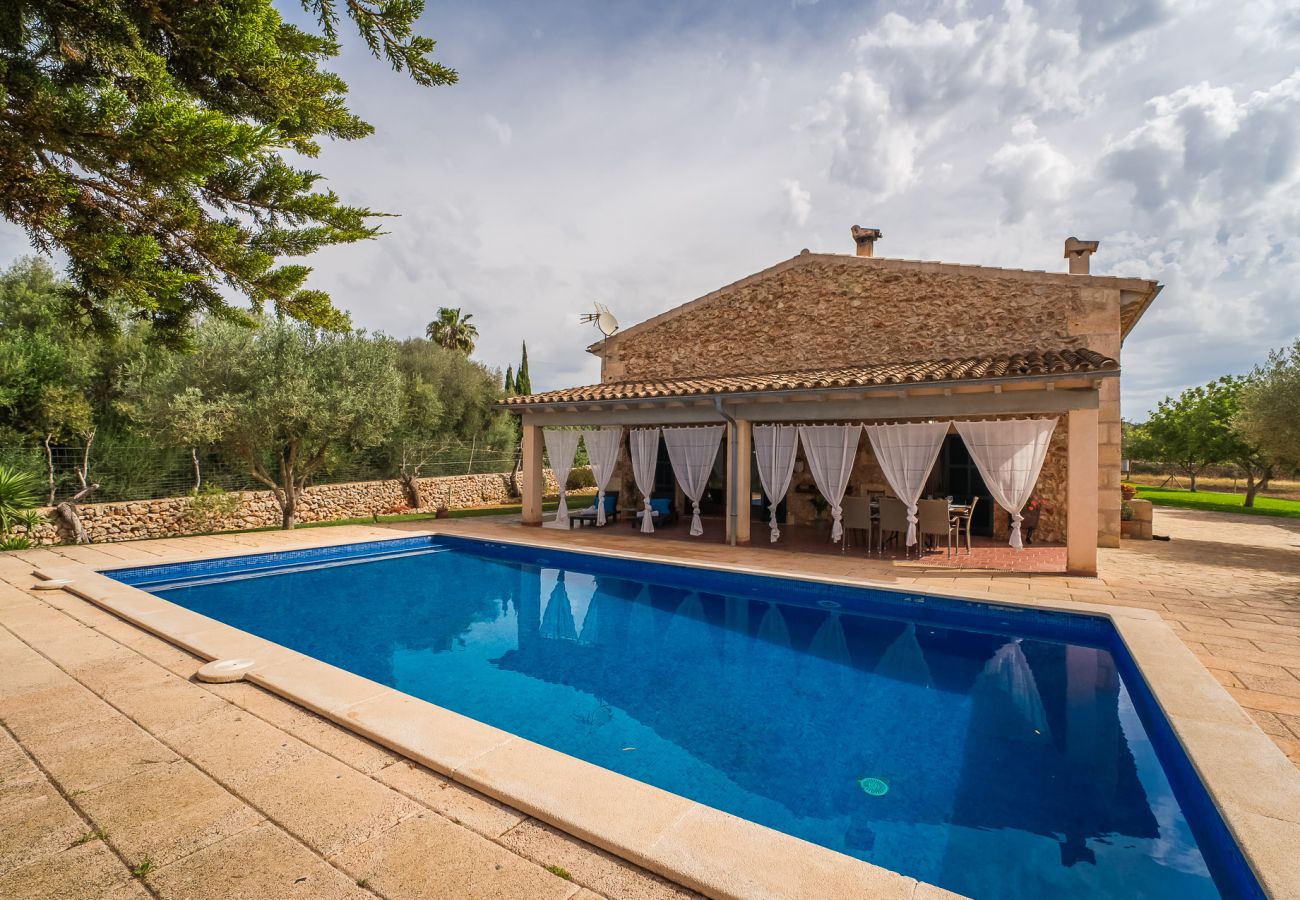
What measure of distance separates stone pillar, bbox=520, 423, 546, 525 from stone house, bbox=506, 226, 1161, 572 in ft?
0.23

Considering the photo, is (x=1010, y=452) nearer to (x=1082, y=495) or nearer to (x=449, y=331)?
(x=1082, y=495)

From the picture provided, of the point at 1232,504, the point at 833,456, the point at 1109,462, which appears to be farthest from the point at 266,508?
the point at 1232,504

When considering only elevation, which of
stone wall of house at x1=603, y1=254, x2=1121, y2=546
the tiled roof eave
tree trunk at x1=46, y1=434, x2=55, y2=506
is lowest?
tree trunk at x1=46, y1=434, x2=55, y2=506

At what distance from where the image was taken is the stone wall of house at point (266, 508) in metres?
12.3

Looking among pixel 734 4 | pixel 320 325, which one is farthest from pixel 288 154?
pixel 734 4

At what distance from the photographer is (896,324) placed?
13.3 metres

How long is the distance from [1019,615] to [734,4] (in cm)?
1010

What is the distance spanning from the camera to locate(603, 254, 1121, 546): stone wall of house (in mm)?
11664

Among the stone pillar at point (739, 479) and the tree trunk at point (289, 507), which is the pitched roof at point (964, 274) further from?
the tree trunk at point (289, 507)

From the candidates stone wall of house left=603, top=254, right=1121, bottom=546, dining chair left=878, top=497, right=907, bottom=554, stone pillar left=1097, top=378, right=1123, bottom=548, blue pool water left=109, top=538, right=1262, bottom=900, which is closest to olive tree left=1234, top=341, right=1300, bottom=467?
stone pillar left=1097, top=378, right=1123, bottom=548

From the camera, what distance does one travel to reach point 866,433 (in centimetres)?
1148

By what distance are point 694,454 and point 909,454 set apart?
4386 mm

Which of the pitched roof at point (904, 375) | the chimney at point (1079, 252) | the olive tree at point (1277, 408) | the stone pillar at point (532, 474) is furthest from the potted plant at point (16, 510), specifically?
the olive tree at point (1277, 408)

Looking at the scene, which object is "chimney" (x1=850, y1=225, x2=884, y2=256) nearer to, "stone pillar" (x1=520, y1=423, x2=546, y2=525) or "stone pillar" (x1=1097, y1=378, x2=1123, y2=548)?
"stone pillar" (x1=1097, y1=378, x2=1123, y2=548)
